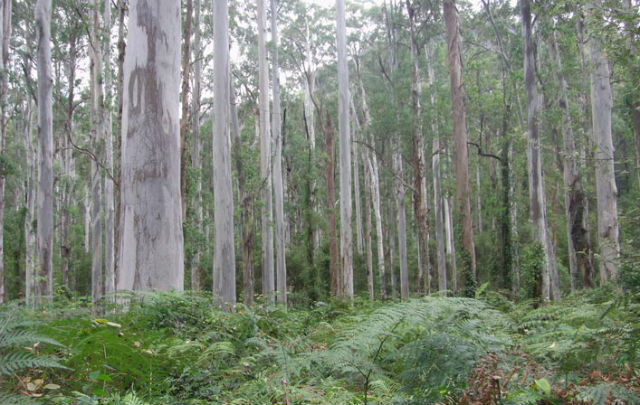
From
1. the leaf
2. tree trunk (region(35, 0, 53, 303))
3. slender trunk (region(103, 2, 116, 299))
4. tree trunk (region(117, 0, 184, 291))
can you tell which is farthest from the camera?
slender trunk (region(103, 2, 116, 299))

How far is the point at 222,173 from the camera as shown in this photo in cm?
1188

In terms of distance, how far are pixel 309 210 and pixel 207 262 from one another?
8.01m

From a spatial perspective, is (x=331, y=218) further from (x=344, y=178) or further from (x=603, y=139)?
(x=603, y=139)

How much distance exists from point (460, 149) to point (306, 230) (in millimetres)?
10324

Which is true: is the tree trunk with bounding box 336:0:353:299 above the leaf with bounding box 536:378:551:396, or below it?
above

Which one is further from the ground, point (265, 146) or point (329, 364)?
point (265, 146)

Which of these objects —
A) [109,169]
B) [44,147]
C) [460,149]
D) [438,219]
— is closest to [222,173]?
[44,147]

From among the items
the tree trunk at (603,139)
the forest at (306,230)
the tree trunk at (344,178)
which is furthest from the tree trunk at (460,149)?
the tree trunk at (344,178)

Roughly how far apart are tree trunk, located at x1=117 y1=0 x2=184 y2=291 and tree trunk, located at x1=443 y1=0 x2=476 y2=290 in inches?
395

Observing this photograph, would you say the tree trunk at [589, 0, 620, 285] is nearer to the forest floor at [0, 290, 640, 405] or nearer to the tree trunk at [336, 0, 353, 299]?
the tree trunk at [336, 0, 353, 299]

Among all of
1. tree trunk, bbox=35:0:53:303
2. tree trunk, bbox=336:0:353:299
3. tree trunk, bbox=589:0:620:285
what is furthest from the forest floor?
tree trunk, bbox=336:0:353:299

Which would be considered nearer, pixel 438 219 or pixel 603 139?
pixel 603 139

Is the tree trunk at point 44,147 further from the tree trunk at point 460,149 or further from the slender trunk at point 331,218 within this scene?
the slender trunk at point 331,218

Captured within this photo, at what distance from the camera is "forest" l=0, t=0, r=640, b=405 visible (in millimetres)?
2469
